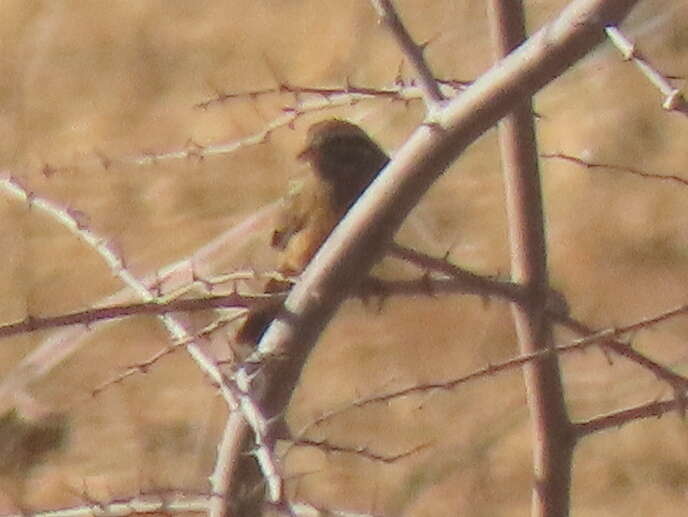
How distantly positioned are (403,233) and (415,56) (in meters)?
1.30

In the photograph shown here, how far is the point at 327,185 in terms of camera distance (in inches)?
45.1

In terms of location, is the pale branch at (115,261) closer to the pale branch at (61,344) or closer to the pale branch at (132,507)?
the pale branch at (132,507)

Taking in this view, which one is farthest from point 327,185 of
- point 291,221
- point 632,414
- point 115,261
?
point 632,414

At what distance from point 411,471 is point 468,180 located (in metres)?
0.49

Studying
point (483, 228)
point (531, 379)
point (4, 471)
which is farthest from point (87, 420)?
point (531, 379)

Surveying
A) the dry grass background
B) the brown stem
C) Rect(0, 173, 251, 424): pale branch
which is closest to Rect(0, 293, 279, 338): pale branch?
Rect(0, 173, 251, 424): pale branch

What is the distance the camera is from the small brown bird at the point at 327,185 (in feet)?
3.74

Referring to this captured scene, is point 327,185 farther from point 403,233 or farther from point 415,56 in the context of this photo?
point 403,233

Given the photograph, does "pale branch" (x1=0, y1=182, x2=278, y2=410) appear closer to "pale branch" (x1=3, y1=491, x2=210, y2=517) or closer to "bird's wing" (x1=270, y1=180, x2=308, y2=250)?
"bird's wing" (x1=270, y1=180, x2=308, y2=250)

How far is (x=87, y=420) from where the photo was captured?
2.10 m

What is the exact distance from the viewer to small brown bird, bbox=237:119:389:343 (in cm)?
114

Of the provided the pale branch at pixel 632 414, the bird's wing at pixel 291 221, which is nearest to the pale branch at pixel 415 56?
the pale branch at pixel 632 414

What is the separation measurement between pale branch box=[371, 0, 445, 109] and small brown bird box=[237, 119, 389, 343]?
325mm

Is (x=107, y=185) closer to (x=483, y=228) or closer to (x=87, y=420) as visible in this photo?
(x=87, y=420)
